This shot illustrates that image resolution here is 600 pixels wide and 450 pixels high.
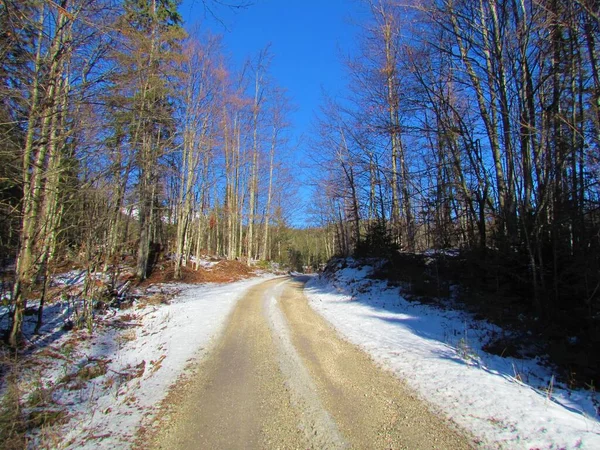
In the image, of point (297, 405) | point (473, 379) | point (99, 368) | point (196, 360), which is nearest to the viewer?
point (297, 405)

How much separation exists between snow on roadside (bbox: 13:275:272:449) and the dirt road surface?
42cm

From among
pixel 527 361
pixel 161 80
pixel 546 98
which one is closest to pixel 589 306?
pixel 527 361

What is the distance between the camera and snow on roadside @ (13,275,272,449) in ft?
11.8

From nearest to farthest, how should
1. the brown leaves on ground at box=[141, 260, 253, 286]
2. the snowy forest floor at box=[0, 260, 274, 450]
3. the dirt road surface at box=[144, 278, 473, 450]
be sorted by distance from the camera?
1. the dirt road surface at box=[144, 278, 473, 450]
2. the snowy forest floor at box=[0, 260, 274, 450]
3. the brown leaves on ground at box=[141, 260, 253, 286]

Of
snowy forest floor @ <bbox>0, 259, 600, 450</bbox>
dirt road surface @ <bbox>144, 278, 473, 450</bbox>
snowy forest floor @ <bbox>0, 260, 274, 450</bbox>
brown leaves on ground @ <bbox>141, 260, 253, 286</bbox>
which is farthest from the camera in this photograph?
brown leaves on ground @ <bbox>141, 260, 253, 286</bbox>

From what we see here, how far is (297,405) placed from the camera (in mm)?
3881

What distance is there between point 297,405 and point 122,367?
3612mm

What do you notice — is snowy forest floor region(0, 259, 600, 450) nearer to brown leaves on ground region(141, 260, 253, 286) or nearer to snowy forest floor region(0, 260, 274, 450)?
snowy forest floor region(0, 260, 274, 450)

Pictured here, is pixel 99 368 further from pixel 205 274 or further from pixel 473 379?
pixel 205 274

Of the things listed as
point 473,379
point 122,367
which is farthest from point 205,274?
point 473,379

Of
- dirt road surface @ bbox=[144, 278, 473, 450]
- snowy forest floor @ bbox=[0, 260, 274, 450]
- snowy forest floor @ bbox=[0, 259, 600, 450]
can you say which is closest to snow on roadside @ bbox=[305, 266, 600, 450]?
snowy forest floor @ bbox=[0, 259, 600, 450]

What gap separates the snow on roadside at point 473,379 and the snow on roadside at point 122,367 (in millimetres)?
3264

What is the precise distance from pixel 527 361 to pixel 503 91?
6.04 m

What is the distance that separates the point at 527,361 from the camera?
18.3 ft
